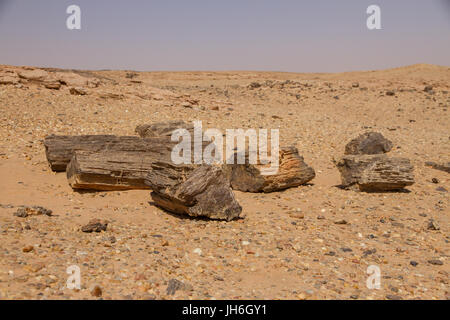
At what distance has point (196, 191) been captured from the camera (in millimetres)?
5945

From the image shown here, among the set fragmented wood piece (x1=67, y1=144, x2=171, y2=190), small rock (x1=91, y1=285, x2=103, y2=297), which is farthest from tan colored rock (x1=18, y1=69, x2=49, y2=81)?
small rock (x1=91, y1=285, x2=103, y2=297)

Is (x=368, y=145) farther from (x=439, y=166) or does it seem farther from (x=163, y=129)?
(x=163, y=129)

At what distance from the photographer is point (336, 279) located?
455cm

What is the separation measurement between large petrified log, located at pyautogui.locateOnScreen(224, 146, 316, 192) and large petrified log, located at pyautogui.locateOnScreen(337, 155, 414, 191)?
34.7 inches

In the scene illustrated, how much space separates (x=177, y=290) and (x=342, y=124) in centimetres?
1114

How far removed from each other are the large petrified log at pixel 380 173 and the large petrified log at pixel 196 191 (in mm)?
2859

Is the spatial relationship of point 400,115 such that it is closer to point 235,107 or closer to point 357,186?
point 235,107

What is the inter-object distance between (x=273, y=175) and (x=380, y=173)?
6.83 feet

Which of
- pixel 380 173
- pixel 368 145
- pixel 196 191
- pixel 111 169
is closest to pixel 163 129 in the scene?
pixel 111 169

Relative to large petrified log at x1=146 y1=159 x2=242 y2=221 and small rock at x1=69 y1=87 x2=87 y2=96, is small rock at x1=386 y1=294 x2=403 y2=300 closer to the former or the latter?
large petrified log at x1=146 y1=159 x2=242 y2=221

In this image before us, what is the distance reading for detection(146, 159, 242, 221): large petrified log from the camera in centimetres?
596

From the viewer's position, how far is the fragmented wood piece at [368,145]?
9967 millimetres

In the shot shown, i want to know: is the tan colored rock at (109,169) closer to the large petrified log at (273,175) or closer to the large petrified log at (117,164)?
the large petrified log at (117,164)
